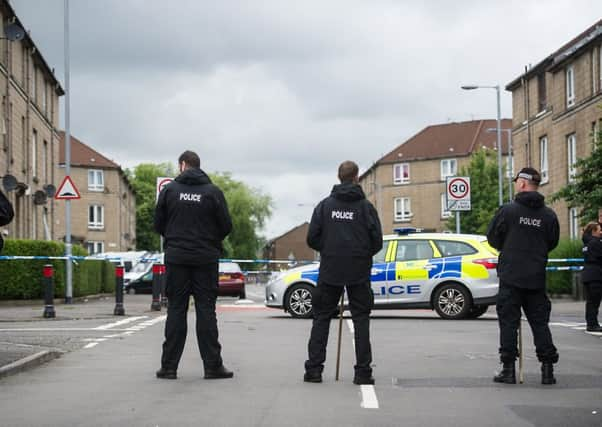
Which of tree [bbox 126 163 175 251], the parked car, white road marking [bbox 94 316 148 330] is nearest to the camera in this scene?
white road marking [bbox 94 316 148 330]

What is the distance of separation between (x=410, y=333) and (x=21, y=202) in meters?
28.5

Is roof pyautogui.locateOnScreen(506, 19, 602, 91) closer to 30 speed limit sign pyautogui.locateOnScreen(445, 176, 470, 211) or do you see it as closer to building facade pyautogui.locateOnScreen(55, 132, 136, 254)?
30 speed limit sign pyautogui.locateOnScreen(445, 176, 470, 211)

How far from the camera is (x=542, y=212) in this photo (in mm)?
9742

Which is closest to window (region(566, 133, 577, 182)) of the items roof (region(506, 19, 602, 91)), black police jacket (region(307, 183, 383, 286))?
roof (region(506, 19, 602, 91))

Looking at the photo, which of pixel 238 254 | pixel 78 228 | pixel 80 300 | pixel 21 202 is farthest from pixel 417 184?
pixel 80 300

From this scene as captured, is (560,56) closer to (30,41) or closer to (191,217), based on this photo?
(30,41)

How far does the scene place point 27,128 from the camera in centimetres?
4228

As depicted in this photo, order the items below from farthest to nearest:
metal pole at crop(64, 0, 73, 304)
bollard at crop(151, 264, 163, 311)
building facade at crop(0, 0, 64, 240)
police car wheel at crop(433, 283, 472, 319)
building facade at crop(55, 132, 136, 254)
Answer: building facade at crop(55, 132, 136, 254) → building facade at crop(0, 0, 64, 240) → metal pole at crop(64, 0, 73, 304) → bollard at crop(151, 264, 163, 311) → police car wheel at crop(433, 283, 472, 319)

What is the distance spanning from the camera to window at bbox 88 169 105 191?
88.1m

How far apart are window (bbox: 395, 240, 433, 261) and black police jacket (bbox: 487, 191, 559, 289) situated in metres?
10.3

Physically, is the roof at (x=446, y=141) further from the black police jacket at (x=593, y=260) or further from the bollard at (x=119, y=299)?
the black police jacket at (x=593, y=260)

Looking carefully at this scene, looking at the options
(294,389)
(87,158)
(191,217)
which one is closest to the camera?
(294,389)

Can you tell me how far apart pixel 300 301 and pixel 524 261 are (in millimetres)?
10694

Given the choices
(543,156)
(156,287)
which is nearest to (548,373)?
(156,287)
